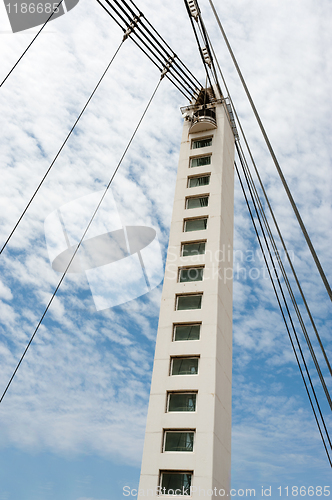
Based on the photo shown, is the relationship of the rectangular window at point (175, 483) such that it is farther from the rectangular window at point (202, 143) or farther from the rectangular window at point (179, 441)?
A: the rectangular window at point (202, 143)

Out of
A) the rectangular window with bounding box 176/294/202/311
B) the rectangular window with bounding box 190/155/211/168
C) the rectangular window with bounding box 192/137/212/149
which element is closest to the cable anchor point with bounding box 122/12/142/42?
the rectangular window with bounding box 192/137/212/149

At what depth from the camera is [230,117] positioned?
90.7 feet

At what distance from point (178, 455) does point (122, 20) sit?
23766 mm

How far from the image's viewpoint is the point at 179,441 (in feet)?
53.6

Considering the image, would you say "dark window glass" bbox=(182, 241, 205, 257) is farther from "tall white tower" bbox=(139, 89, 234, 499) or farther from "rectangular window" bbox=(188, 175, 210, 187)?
"rectangular window" bbox=(188, 175, 210, 187)

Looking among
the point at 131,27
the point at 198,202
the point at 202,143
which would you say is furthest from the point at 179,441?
the point at 131,27

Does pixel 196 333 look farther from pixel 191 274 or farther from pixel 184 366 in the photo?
pixel 191 274

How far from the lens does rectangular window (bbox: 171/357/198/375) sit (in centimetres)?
1797

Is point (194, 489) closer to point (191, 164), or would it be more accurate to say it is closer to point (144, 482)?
point (144, 482)

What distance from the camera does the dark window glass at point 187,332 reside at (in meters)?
18.9

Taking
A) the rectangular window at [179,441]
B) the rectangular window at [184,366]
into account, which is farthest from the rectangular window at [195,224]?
the rectangular window at [179,441]

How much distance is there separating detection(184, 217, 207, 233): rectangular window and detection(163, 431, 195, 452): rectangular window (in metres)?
11.0

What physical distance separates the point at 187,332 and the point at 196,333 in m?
0.47

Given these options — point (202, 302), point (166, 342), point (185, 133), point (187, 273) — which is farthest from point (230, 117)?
point (166, 342)
